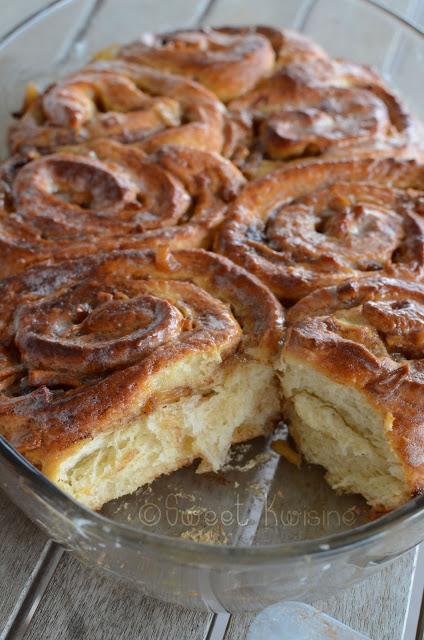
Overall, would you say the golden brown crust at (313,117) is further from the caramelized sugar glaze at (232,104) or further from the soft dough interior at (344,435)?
the soft dough interior at (344,435)

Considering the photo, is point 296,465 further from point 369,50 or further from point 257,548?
point 369,50

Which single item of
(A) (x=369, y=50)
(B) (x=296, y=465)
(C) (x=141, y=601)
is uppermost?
(A) (x=369, y=50)

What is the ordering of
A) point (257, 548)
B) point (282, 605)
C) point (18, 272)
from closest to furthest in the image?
1. point (257, 548)
2. point (282, 605)
3. point (18, 272)

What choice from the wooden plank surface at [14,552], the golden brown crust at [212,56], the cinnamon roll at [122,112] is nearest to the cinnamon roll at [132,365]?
the wooden plank surface at [14,552]

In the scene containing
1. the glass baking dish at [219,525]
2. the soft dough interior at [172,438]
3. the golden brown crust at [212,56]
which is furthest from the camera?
the golden brown crust at [212,56]

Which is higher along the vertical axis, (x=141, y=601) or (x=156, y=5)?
(x=156, y=5)

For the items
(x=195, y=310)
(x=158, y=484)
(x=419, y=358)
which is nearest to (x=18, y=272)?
(x=195, y=310)

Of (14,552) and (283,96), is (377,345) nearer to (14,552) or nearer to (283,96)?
(14,552)
